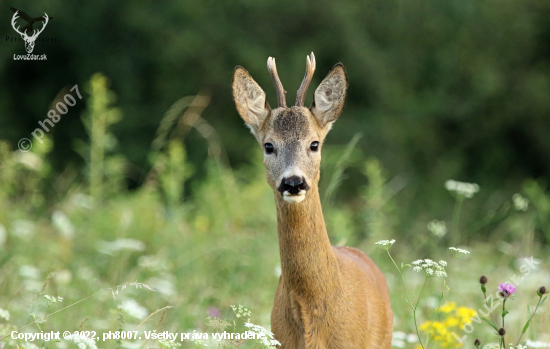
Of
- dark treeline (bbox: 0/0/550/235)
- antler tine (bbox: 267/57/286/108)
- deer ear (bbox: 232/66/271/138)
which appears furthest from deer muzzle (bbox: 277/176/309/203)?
dark treeline (bbox: 0/0/550/235)

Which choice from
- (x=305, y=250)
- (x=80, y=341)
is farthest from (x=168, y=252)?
(x=80, y=341)

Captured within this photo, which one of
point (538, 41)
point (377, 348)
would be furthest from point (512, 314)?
point (538, 41)

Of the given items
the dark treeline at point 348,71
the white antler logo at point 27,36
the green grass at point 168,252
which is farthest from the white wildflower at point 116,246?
the dark treeline at point 348,71

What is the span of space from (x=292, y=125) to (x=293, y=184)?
0.50 metres

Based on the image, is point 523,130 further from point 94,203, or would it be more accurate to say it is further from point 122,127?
point 94,203

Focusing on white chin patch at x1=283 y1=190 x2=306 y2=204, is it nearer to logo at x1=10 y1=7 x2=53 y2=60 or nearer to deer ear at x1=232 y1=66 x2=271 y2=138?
deer ear at x1=232 y1=66 x2=271 y2=138

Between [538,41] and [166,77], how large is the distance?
386 inches

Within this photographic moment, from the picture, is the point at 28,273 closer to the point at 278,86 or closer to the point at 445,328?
the point at 278,86

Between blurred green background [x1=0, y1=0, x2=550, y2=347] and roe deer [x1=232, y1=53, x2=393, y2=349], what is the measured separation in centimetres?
93

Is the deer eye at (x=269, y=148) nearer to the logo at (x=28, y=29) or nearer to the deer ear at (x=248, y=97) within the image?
the deer ear at (x=248, y=97)

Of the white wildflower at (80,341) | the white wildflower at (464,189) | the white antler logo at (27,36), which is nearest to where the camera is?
the white wildflower at (80,341)

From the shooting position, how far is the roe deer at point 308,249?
315 cm

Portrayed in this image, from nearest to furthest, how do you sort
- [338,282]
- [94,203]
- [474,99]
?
[338,282] < [94,203] < [474,99]

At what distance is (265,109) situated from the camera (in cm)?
369
